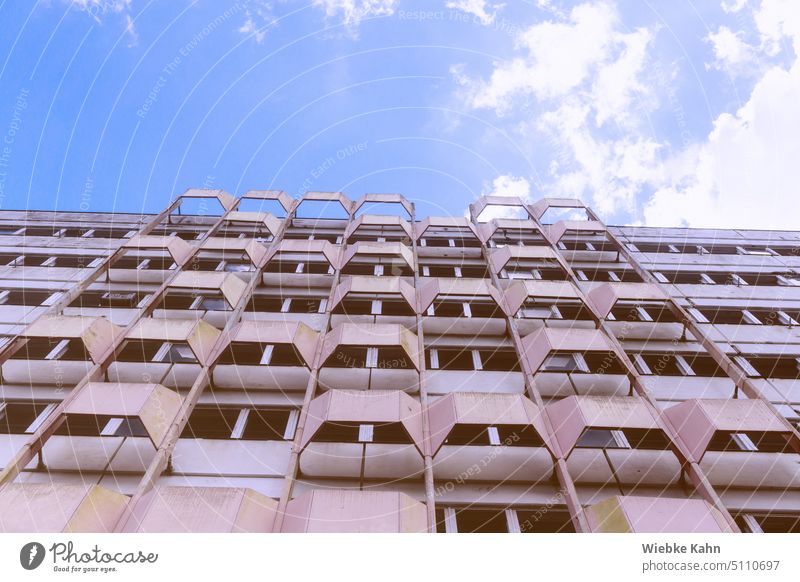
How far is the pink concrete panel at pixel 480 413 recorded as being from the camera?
53.0 feet

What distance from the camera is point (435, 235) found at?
1305 inches

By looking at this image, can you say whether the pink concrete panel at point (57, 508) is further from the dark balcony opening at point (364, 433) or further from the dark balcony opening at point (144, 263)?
the dark balcony opening at point (144, 263)

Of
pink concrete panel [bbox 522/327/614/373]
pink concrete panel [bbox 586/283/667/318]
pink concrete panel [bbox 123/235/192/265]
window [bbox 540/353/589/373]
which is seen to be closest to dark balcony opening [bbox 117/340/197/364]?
pink concrete panel [bbox 123/235/192/265]

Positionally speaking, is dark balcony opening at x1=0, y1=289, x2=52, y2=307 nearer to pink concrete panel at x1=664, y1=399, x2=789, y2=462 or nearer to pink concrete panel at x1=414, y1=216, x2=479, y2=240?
pink concrete panel at x1=414, y1=216, x2=479, y2=240

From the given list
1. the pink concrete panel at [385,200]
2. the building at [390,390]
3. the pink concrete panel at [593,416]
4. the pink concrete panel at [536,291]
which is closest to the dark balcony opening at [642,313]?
the building at [390,390]

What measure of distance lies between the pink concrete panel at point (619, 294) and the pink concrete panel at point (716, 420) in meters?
6.48

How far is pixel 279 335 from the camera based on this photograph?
1967 centimetres

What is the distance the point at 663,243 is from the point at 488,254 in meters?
11.4

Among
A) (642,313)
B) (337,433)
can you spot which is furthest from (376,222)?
(337,433)

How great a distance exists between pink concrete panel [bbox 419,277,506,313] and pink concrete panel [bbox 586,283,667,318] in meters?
3.85

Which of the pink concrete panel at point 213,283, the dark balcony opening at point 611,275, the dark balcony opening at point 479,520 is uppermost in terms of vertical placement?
the dark balcony opening at point 611,275

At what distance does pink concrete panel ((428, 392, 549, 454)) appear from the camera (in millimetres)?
16141
